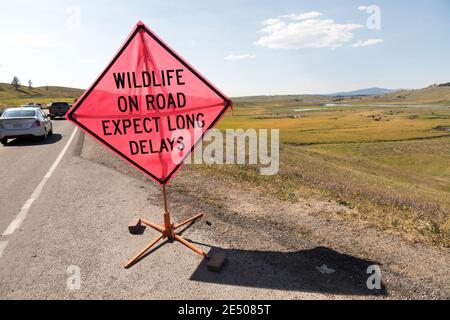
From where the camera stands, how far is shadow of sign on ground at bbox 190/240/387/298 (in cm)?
397

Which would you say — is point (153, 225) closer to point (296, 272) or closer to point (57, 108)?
point (296, 272)

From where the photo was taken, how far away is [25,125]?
55.6 feet

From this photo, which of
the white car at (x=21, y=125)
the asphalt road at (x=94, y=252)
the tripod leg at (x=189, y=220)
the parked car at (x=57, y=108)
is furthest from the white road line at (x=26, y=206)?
the parked car at (x=57, y=108)

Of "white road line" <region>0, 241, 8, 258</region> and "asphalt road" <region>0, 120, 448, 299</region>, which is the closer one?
"asphalt road" <region>0, 120, 448, 299</region>

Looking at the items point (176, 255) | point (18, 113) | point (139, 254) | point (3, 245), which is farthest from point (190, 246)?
point (18, 113)

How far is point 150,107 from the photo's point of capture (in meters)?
5.14

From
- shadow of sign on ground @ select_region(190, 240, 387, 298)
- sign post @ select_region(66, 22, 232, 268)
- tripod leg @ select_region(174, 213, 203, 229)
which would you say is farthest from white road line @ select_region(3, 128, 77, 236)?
shadow of sign on ground @ select_region(190, 240, 387, 298)

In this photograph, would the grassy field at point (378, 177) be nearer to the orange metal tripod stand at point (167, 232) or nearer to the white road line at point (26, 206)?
the orange metal tripod stand at point (167, 232)

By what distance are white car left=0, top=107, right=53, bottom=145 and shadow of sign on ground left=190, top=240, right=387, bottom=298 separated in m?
15.6

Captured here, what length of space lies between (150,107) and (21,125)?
14.8 meters

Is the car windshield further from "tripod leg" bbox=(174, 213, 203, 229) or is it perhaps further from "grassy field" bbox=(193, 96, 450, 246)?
"tripod leg" bbox=(174, 213, 203, 229)

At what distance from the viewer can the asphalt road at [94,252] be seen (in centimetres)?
397
